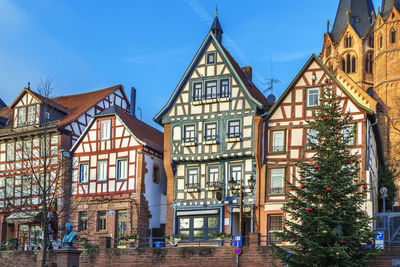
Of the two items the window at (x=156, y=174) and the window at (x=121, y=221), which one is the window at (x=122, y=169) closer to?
the window at (x=156, y=174)

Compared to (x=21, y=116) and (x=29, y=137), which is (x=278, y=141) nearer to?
(x=29, y=137)

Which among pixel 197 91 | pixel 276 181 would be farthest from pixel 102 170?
pixel 276 181

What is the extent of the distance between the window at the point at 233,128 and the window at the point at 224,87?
1.85m

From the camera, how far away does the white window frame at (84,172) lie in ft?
149

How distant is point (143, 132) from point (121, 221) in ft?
21.7

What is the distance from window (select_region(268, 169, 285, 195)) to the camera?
129ft

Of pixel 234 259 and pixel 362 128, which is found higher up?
pixel 362 128

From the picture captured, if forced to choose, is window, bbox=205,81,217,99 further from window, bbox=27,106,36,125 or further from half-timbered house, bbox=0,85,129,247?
window, bbox=27,106,36,125

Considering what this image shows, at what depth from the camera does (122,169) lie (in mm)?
44219

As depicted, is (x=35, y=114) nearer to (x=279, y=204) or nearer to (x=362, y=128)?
(x=279, y=204)

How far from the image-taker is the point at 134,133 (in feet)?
145

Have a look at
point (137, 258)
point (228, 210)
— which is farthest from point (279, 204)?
point (137, 258)

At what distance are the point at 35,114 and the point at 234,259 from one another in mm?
21871

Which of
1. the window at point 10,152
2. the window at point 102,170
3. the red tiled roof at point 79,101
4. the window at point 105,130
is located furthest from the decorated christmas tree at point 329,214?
the window at point 10,152
